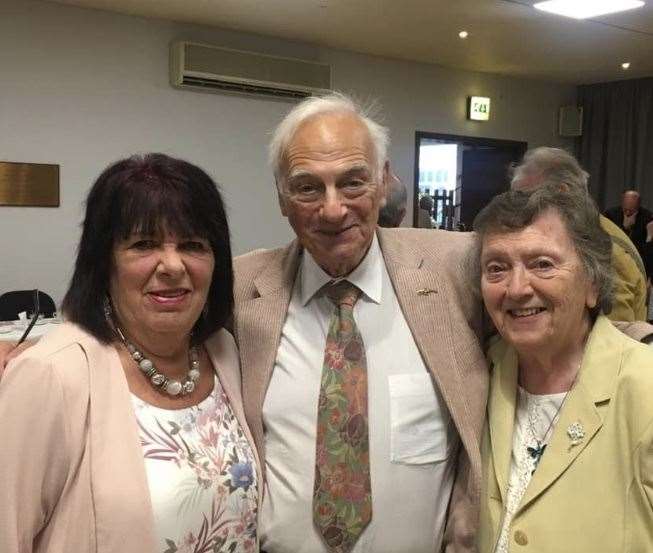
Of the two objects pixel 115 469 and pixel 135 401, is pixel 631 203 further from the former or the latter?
pixel 115 469

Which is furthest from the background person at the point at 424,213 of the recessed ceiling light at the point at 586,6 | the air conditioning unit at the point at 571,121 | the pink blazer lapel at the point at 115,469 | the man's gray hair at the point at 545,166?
the pink blazer lapel at the point at 115,469

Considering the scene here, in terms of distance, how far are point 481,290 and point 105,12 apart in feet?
16.5

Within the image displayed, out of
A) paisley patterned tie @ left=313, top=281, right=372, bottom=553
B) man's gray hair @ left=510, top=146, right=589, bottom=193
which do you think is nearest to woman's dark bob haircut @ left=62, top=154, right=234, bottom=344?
paisley patterned tie @ left=313, top=281, right=372, bottom=553

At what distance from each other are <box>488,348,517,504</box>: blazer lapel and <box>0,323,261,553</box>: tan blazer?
734mm

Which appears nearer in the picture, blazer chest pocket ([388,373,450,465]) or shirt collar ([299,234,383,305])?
blazer chest pocket ([388,373,450,465])

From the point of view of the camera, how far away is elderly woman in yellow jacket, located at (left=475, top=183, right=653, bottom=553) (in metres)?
1.35

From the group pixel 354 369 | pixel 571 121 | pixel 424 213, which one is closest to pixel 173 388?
pixel 354 369

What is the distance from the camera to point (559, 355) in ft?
5.09

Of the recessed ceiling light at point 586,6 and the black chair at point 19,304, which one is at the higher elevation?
the recessed ceiling light at point 586,6

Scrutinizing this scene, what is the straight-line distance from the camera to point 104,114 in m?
5.76

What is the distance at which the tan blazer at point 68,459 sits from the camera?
1.22m

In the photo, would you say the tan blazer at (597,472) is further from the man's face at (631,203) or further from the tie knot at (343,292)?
the man's face at (631,203)

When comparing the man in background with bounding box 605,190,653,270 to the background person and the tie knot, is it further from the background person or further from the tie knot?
the tie knot

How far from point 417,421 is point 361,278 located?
38 centimetres
